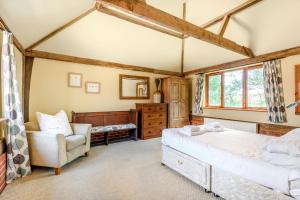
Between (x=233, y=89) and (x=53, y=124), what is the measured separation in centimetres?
463

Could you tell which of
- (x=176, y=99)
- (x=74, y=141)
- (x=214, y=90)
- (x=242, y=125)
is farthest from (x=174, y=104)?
(x=74, y=141)

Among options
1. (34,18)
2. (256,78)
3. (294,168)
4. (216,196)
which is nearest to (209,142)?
(216,196)

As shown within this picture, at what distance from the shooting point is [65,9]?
9.10ft

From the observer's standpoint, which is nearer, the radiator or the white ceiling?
the white ceiling

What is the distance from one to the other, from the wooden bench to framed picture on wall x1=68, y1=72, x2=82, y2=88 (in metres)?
0.72

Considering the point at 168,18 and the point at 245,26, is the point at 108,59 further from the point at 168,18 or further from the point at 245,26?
the point at 245,26

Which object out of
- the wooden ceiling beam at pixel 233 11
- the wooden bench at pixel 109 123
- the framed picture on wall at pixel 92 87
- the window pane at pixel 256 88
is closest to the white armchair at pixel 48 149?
the wooden bench at pixel 109 123

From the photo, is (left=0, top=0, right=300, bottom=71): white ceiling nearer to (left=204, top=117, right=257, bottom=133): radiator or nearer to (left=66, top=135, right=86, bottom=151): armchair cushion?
(left=204, top=117, right=257, bottom=133): radiator

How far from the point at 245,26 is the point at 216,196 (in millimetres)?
3344

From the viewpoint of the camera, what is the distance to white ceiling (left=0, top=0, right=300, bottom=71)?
2670 millimetres

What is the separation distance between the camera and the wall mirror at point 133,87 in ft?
16.4

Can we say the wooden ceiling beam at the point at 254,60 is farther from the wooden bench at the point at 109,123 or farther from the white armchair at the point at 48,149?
the white armchair at the point at 48,149

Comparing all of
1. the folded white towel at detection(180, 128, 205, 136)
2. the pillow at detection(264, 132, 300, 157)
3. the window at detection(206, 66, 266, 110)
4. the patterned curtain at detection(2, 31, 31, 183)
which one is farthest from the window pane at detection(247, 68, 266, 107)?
the patterned curtain at detection(2, 31, 31, 183)

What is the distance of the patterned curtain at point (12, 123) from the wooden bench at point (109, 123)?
5.12 ft
